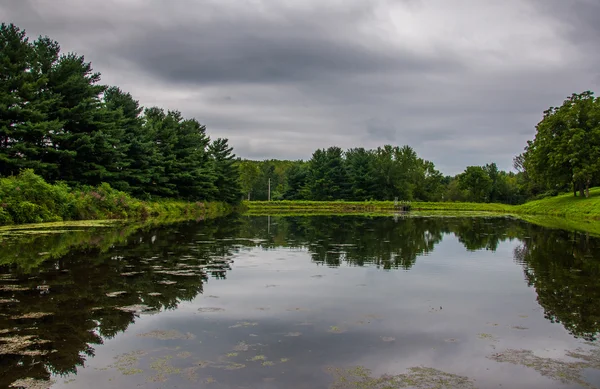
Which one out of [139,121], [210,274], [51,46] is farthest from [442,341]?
Result: [139,121]

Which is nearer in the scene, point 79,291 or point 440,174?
point 79,291

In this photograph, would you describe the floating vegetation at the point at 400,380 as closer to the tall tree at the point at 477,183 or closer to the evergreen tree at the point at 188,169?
the evergreen tree at the point at 188,169

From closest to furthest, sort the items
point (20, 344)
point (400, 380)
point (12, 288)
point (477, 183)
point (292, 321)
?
point (400, 380)
point (20, 344)
point (292, 321)
point (12, 288)
point (477, 183)

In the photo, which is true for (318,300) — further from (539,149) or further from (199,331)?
(539,149)

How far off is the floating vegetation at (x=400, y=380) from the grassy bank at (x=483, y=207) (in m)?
45.8

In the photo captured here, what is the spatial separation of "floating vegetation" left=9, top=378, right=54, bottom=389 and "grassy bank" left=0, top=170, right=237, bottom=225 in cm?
2176

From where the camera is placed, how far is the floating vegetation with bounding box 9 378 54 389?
5000 mm

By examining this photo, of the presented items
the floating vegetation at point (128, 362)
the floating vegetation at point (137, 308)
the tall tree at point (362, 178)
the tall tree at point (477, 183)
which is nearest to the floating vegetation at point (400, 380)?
the floating vegetation at point (128, 362)

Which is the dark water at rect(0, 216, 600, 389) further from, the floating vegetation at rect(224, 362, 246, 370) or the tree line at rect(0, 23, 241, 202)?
the tree line at rect(0, 23, 241, 202)

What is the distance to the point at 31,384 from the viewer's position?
16.6 feet

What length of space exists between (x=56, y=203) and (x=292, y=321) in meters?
24.8

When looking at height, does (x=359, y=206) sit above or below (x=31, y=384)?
above

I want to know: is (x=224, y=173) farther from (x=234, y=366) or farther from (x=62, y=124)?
(x=234, y=366)

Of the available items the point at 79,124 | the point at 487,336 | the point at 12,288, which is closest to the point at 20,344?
the point at 12,288
